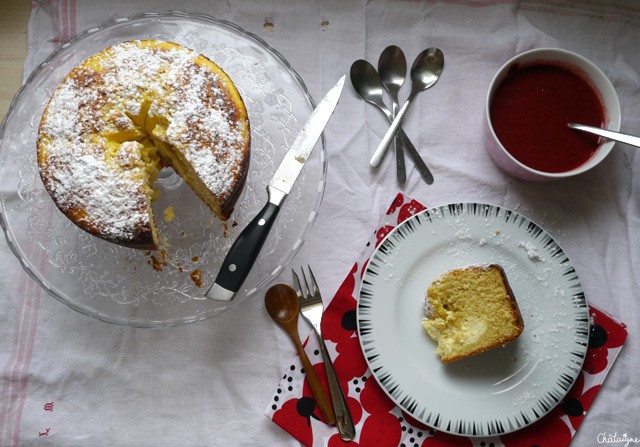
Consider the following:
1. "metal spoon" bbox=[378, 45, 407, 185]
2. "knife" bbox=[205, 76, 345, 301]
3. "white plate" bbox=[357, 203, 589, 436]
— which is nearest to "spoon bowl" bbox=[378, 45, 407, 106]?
"metal spoon" bbox=[378, 45, 407, 185]

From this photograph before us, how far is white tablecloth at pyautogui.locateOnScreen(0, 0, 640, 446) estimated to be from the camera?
6.66 feet

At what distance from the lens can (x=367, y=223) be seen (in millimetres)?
2107

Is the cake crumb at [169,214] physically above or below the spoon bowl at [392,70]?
below

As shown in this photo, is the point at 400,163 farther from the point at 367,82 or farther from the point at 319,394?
the point at 319,394

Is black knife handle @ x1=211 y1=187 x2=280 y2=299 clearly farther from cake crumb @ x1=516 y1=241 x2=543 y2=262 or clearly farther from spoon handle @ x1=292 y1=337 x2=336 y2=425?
cake crumb @ x1=516 y1=241 x2=543 y2=262

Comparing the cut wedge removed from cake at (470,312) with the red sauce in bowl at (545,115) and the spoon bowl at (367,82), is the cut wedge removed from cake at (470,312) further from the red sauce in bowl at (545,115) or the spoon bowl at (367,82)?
the spoon bowl at (367,82)

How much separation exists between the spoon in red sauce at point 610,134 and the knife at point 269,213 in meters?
0.83

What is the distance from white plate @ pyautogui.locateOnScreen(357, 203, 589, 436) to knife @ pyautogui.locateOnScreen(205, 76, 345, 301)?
1.35 ft

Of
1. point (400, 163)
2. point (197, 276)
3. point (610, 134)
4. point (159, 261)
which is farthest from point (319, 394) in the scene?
point (610, 134)

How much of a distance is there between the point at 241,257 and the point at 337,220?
0.48 metres

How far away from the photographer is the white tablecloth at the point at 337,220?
203cm

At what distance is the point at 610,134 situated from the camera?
6.35 feet

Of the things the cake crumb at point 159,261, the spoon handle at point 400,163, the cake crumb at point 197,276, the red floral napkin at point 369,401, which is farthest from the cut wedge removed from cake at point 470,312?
the cake crumb at point 159,261

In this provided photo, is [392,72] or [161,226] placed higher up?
[392,72]
